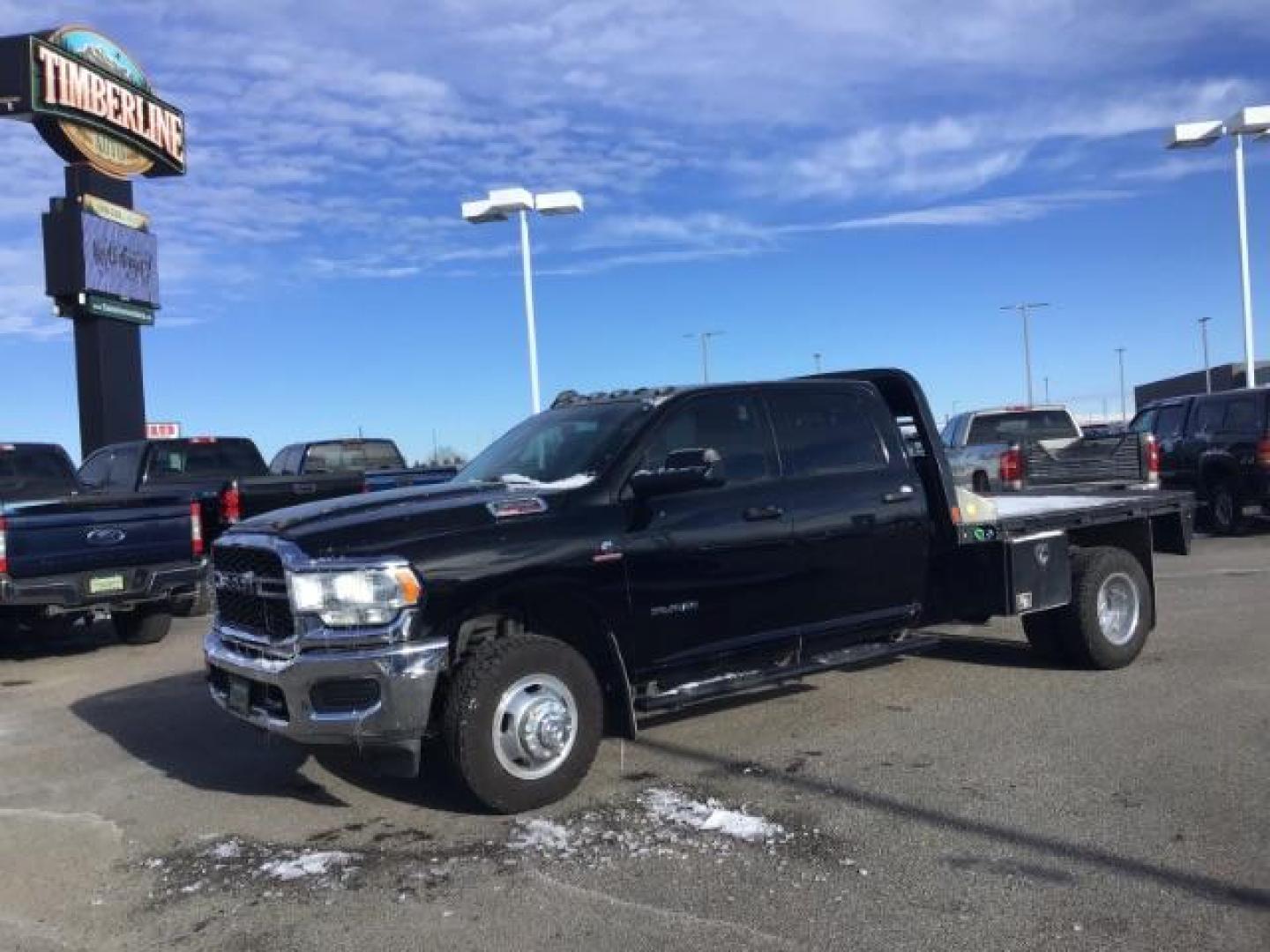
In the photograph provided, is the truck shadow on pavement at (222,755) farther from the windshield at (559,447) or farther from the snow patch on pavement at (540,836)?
the windshield at (559,447)

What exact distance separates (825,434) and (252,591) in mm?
3299

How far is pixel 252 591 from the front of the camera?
5480mm

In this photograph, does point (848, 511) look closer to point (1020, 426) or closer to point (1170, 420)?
point (1020, 426)

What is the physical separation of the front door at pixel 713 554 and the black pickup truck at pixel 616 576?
13 mm

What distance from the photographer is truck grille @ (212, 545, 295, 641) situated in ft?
17.2

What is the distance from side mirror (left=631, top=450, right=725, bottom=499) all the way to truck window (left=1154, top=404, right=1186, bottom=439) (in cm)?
1366

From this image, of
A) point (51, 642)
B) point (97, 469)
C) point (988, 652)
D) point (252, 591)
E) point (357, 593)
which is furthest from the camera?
point (97, 469)

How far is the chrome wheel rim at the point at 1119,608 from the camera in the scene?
786 centimetres

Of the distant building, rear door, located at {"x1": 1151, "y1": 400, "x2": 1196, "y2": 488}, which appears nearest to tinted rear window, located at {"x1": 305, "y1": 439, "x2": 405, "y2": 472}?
rear door, located at {"x1": 1151, "y1": 400, "x2": 1196, "y2": 488}

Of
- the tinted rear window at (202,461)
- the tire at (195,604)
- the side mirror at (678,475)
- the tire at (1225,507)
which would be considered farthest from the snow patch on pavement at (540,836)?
the tire at (1225,507)

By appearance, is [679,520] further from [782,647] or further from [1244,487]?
[1244,487]

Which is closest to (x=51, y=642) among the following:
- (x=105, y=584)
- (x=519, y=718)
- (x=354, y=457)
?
(x=105, y=584)

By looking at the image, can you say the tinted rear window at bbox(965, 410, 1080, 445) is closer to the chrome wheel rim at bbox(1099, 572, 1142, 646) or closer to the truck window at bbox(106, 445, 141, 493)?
the chrome wheel rim at bbox(1099, 572, 1142, 646)

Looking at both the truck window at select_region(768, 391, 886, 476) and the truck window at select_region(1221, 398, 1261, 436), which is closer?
the truck window at select_region(768, 391, 886, 476)
